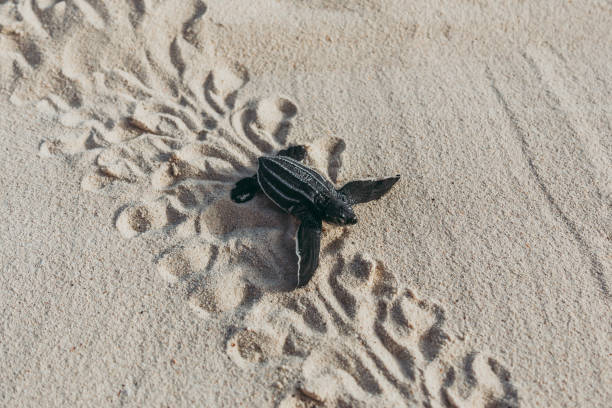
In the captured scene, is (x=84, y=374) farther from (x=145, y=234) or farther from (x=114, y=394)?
(x=145, y=234)

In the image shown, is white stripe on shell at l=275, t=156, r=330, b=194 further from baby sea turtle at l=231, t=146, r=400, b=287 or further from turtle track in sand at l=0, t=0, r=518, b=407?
turtle track in sand at l=0, t=0, r=518, b=407

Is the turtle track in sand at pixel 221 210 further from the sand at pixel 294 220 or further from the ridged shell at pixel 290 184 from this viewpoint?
the ridged shell at pixel 290 184

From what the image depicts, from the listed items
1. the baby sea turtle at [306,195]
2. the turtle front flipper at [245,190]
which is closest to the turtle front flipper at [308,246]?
the baby sea turtle at [306,195]

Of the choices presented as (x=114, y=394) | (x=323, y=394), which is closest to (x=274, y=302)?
(x=323, y=394)

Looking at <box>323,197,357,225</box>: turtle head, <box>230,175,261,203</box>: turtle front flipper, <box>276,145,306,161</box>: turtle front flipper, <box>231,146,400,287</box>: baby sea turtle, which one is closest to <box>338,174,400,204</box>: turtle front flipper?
<box>231,146,400,287</box>: baby sea turtle

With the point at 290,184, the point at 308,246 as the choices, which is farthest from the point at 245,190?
the point at 308,246

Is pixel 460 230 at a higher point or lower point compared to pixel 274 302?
higher

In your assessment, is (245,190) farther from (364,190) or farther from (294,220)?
(364,190)
